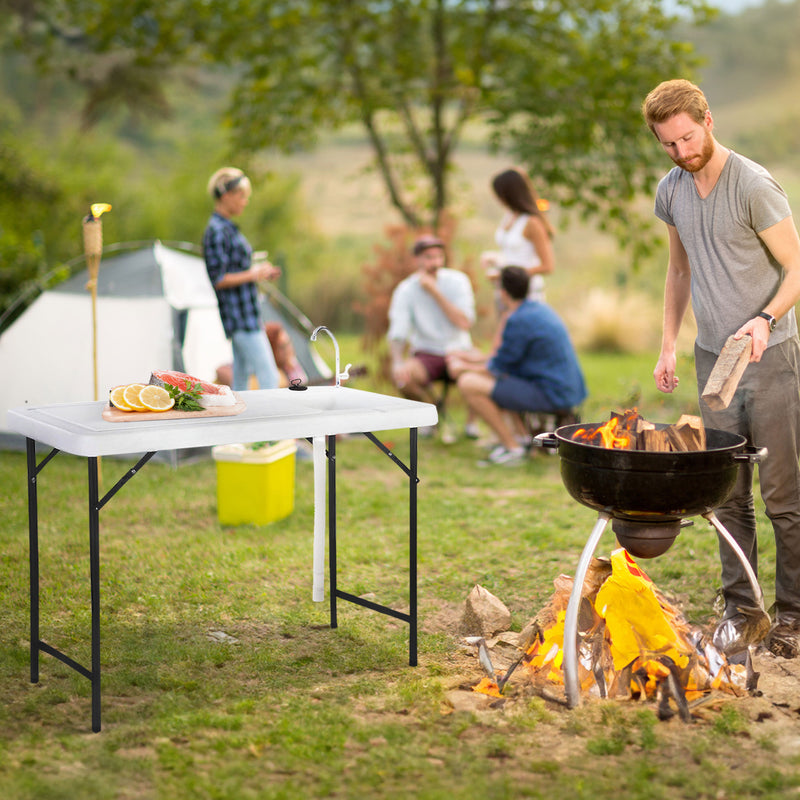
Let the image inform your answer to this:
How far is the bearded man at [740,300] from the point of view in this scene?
304cm

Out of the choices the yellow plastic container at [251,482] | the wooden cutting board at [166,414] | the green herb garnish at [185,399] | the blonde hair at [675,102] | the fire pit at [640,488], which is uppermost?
the blonde hair at [675,102]

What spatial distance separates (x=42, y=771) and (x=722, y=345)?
2.26m

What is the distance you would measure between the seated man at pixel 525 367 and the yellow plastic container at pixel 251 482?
5.47ft

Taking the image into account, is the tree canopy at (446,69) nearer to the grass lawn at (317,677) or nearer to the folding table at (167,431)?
the grass lawn at (317,677)

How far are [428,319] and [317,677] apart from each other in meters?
3.98

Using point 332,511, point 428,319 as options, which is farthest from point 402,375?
point 332,511

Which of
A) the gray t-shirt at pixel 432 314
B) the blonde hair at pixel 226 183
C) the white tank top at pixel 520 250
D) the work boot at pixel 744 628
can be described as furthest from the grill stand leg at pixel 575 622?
the gray t-shirt at pixel 432 314

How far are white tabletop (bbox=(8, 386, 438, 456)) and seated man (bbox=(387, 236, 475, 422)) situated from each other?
11.1 feet

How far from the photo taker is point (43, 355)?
22.1 ft

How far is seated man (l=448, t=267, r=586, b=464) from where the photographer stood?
6016 millimetres

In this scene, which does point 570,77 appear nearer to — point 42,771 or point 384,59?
point 384,59

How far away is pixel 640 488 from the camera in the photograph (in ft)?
9.16

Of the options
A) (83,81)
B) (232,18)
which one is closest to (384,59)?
(232,18)

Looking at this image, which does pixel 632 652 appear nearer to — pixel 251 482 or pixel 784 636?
pixel 784 636
